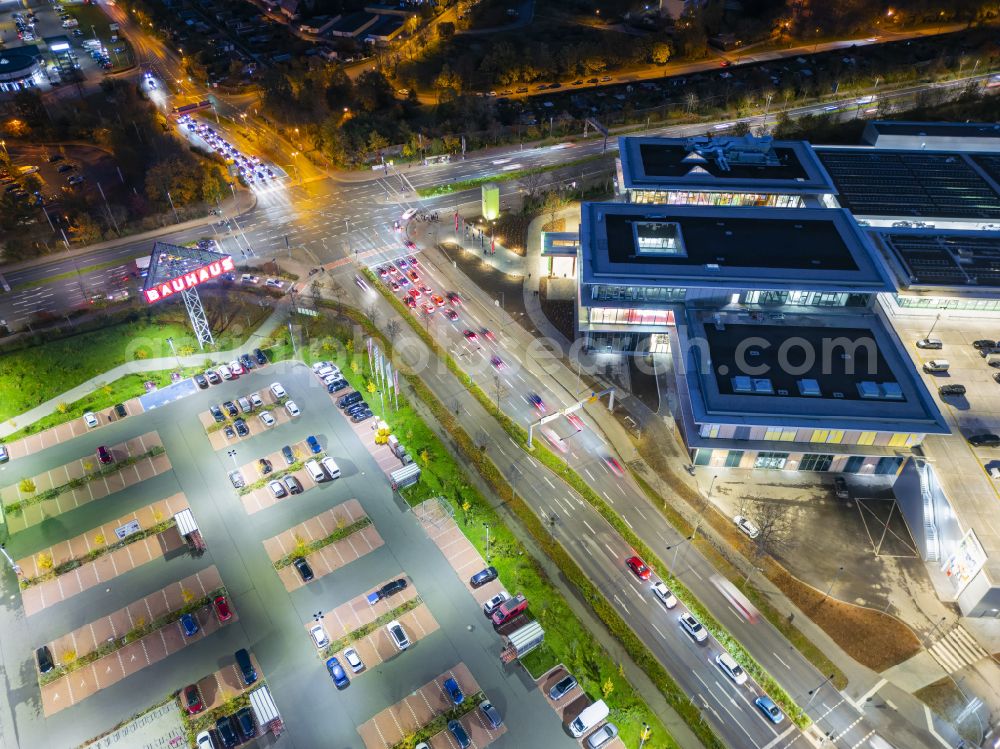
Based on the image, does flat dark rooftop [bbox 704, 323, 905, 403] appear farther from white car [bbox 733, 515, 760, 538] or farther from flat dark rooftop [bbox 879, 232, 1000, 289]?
flat dark rooftop [bbox 879, 232, 1000, 289]

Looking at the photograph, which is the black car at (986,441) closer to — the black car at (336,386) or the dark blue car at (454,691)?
the dark blue car at (454,691)

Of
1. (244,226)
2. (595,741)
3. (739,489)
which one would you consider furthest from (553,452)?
(244,226)

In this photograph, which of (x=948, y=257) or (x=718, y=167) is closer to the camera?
(x=948, y=257)

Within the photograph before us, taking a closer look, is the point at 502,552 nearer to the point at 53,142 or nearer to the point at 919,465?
the point at 919,465

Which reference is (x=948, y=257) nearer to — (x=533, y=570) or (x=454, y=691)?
(x=533, y=570)

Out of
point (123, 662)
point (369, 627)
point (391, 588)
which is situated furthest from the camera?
point (391, 588)

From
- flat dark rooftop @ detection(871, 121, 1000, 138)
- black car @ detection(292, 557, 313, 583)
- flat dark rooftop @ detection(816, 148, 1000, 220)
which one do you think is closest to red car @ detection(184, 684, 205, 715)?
black car @ detection(292, 557, 313, 583)

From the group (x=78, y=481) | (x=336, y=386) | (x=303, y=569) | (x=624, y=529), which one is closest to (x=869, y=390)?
(x=624, y=529)
